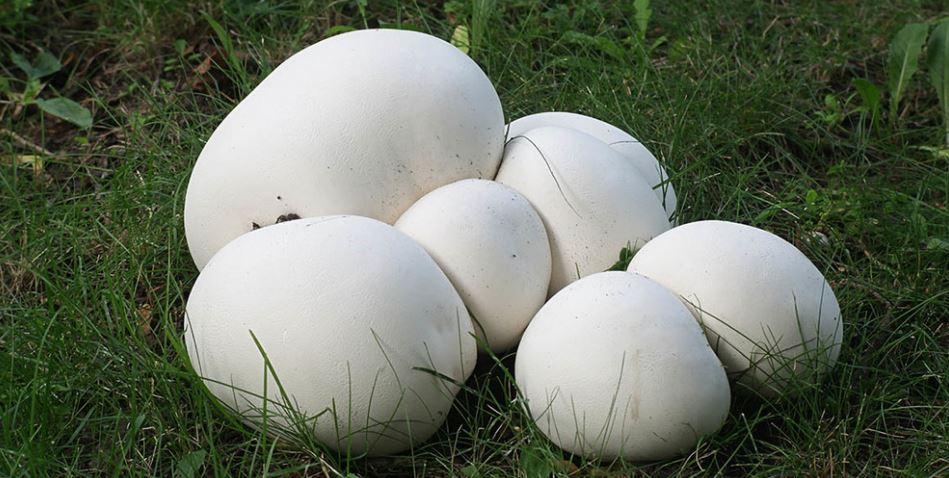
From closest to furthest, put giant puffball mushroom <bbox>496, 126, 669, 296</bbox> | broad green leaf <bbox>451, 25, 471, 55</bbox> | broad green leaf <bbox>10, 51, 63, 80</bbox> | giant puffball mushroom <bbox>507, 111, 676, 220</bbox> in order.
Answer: giant puffball mushroom <bbox>496, 126, 669, 296</bbox> → giant puffball mushroom <bbox>507, 111, 676, 220</bbox> → broad green leaf <bbox>451, 25, 471, 55</bbox> → broad green leaf <bbox>10, 51, 63, 80</bbox>

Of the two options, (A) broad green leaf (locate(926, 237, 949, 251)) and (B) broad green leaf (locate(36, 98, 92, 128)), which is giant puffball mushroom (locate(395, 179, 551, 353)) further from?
(B) broad green leaf (locate(36, 98, 92, 128))

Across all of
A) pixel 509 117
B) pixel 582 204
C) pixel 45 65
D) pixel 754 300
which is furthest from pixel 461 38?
pixel 754 300

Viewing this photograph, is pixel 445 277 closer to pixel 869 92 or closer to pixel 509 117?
pixel 509 117

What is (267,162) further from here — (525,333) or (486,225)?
(525,333)

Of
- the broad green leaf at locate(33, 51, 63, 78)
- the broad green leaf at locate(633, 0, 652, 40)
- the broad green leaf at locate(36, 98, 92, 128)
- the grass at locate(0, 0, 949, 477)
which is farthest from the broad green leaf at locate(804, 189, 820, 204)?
the broad green leaf at locate(33, 51, 63, 78)

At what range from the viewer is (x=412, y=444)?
2.36 meters

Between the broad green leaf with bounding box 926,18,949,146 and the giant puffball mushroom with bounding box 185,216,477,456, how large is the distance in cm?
225

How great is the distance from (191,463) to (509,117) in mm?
1665

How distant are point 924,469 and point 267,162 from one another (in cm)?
160

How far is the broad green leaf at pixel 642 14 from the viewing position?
393 cm

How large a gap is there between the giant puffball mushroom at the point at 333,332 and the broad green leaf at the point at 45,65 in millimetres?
2166

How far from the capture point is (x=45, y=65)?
4.18m

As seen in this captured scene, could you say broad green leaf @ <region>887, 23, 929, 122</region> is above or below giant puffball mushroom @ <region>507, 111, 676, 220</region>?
below

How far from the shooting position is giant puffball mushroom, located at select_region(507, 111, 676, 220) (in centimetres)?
Answer: 286
